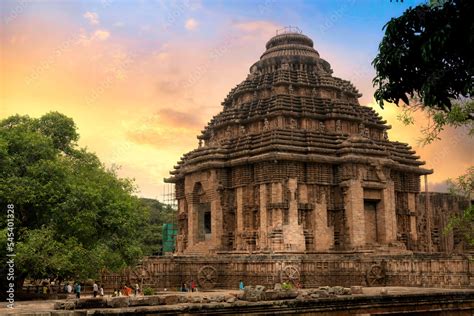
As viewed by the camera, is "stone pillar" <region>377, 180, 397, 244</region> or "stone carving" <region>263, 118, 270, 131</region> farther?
"stone carving" <region>263, 118, 270, 131</region>

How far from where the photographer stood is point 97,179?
1180 inches

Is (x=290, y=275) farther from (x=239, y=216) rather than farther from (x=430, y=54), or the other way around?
(x=430, y=54)

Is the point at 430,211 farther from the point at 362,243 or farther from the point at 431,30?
the point at 431,30

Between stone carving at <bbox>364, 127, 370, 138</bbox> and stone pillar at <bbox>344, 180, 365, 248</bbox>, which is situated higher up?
stone carving at <bbox>364, 127, 370, 138</bbox>

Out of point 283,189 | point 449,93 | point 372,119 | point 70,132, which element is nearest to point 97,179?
point 70,132

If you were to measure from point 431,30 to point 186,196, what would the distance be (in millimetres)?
31240

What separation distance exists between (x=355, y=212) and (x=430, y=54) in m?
25.7

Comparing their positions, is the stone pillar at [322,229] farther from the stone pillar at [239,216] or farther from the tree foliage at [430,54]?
the tree foliage at [430,54]

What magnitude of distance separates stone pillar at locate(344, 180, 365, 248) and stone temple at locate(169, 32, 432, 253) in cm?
7

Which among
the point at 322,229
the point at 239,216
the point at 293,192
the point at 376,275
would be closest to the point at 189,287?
the point at 239,216

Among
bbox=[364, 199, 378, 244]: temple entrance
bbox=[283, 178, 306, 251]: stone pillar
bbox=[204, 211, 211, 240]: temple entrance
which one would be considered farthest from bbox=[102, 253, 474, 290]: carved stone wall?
bbox=[204, 211, 211, 240]: temple entrance

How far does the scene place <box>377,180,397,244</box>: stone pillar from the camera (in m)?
38.5

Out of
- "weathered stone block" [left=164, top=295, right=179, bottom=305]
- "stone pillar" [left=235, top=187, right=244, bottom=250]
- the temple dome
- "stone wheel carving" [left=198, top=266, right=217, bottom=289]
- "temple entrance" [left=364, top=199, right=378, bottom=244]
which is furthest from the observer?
"temple entrance" [left=364, top=199, right=378, bottom=244]

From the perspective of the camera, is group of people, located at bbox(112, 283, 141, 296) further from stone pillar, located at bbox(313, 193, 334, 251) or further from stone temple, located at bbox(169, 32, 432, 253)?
stone pillar, located at bbox(313, 193, 334, 251)
